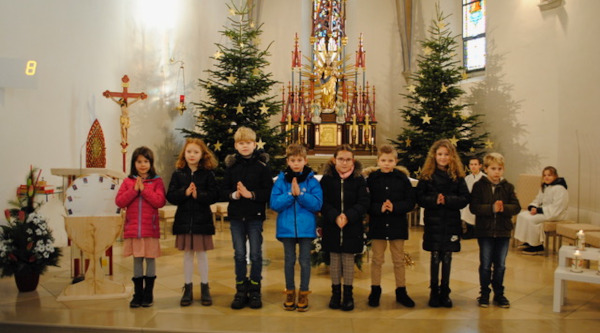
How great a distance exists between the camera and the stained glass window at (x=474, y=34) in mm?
11250

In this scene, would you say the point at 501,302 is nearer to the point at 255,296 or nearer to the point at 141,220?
the point at 255,296

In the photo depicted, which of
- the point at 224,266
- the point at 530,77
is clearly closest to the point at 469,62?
the point at 530,77

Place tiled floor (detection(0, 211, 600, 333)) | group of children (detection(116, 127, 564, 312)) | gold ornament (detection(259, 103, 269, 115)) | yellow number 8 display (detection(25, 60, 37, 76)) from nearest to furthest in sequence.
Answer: tiled floor (detection(0, 211, 600, 333)) → group of children (detection(116, 127, 564, 312)) → yellow number 8 display (detection(25, 60, 37, 76)) → gold ornament (detection(259, 103, 269, 115))

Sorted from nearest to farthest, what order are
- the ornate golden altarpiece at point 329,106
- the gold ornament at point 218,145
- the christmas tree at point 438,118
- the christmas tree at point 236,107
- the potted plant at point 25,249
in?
1. the potted plant at point 25,249
2. the gold ornament at point 218,145
3. the christmas tree at point 236,107
4. the christmas tree at point 438,118
5. the ornate golden altarpiece at point 329,106

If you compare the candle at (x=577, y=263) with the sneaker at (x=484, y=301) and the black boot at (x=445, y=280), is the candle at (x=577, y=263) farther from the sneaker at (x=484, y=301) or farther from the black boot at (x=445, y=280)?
the black boot at (x=445, y=280)

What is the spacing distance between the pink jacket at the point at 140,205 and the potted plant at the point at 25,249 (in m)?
1.06

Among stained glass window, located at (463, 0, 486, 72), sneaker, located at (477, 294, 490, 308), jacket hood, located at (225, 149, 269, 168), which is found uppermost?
stained glass window, located at (463, 0, 486, 72)

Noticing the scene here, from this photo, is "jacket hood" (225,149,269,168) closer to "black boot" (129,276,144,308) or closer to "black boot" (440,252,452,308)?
"black boot" (129,276,144,308)

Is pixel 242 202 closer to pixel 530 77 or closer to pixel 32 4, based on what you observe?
pixel 32 4

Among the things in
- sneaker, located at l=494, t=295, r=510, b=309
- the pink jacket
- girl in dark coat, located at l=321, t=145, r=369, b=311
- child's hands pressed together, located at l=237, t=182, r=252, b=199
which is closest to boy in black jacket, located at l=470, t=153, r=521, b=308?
sneaker, located at l=494, t=295, r=510, b=309

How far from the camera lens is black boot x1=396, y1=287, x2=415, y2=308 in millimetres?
4238

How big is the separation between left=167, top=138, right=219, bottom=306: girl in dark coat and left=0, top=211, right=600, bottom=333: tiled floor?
0.34 m

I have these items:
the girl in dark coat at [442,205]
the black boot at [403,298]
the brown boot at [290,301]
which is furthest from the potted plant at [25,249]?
the girl in dark coat at [442,205]

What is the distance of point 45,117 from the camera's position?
612cm
